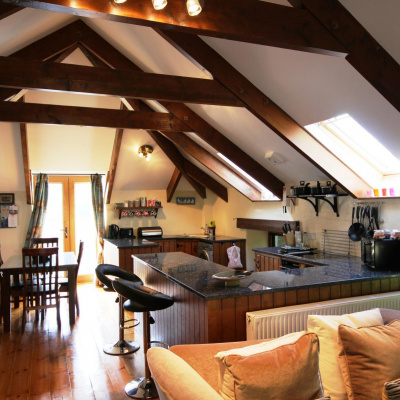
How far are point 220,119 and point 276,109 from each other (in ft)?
3.47

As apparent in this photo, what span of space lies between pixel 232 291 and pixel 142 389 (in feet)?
4.02

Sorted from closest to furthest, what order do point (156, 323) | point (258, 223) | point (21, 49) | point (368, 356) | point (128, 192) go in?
1. point (368, 356)
2. point (156, 323)
3. point (21, 49)
4. point (258, 223)
5. point (128, 192)

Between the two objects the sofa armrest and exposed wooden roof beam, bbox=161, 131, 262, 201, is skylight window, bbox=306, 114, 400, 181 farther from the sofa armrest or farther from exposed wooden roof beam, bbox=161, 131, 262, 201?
the sofa armrest

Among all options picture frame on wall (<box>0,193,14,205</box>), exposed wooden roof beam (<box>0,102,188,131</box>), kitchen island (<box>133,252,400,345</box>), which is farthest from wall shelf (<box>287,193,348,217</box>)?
picture frame on wall (<box>0,193,14,205</box>)

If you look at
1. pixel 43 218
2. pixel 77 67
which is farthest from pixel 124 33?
pixel 43 218

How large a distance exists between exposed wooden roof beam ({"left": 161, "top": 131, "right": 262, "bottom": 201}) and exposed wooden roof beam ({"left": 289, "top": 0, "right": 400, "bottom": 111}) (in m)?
3.48

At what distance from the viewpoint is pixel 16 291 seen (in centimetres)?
483

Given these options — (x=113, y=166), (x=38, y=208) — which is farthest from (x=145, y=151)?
(x=38, y=208)

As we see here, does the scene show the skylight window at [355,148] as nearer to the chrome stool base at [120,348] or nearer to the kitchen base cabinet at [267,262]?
the kitchen base cabinet at [267,262]

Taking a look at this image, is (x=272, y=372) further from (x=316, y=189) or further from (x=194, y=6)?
(x=316, y=189)

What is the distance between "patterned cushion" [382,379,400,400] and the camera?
6.10 ft

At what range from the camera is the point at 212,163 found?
6.06 meters

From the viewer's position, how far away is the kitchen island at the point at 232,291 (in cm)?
258

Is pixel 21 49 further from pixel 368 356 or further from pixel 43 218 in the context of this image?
pixel 368 356
